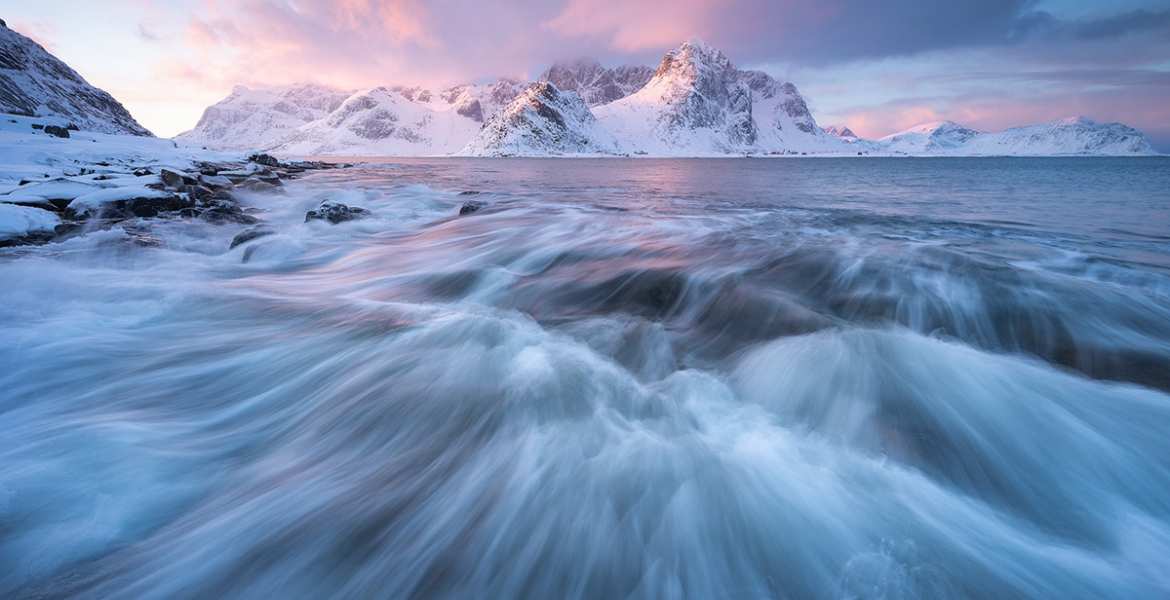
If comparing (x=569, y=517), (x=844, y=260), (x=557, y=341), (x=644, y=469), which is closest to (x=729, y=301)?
(x=557, y=341)

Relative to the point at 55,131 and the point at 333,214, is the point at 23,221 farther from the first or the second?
the point at 55,131

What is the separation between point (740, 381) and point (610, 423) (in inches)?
45.2

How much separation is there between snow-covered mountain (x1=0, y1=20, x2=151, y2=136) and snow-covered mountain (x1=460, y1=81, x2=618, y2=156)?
90043 mm

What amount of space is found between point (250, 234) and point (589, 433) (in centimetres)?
769

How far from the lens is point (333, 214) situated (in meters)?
10.6

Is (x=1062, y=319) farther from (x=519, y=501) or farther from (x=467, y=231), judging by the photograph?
(x=467, y=231)

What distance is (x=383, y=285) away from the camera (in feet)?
19.4

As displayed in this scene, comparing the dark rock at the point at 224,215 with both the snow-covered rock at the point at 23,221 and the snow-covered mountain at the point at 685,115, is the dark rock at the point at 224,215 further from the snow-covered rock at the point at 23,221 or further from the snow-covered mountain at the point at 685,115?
the snow-covered mountain at the point at 685,115

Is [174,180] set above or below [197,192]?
above

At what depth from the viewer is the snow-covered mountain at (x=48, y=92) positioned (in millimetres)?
32375

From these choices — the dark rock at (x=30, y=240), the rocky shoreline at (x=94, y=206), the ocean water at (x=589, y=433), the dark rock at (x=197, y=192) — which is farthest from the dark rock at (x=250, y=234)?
the dark rock at (x=197, y=192)

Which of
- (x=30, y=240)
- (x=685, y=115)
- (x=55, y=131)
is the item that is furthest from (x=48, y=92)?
(x=685, y=115)

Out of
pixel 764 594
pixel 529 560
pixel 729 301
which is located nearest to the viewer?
pixel 764 594

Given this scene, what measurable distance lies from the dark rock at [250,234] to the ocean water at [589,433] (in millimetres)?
1480
